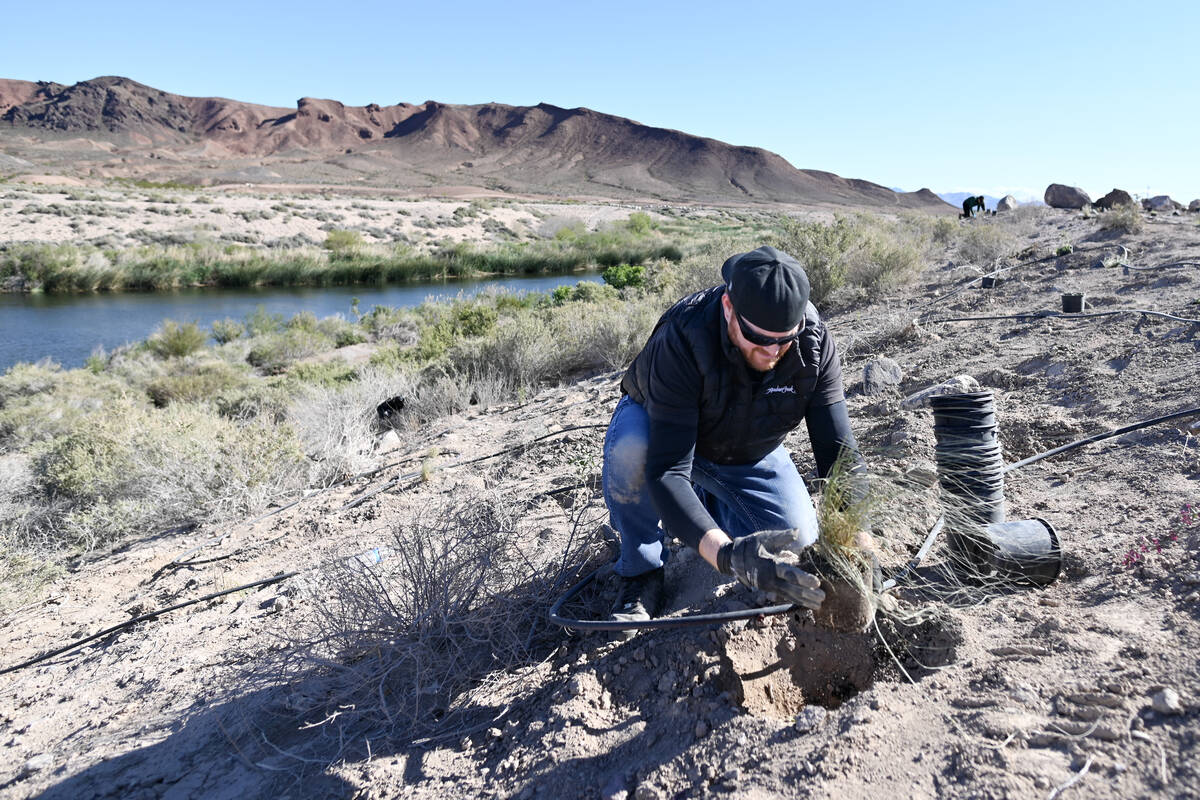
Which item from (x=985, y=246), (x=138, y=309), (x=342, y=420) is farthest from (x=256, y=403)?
(x=138, y=309)

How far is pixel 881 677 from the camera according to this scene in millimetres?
1982

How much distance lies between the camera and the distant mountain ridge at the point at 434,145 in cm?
7725

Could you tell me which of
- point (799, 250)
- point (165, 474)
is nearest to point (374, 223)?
point (799, 250)

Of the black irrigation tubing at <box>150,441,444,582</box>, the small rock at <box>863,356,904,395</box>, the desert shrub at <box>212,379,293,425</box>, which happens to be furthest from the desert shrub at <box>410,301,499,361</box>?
the small rock at <box>863,356,904,395</box>

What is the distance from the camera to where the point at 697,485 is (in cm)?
256

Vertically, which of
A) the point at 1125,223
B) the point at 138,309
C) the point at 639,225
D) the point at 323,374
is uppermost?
the point at 639,225

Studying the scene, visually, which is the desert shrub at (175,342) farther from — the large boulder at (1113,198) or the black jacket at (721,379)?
the large boulder at (1113,198)

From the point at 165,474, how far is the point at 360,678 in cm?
336

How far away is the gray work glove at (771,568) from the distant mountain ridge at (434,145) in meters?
70.2

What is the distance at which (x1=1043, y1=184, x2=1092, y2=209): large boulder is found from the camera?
25.2m

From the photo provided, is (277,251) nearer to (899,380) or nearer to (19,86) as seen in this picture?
(899,380)

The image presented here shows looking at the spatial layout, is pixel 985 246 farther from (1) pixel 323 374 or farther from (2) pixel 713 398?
(2) pixel 713 398

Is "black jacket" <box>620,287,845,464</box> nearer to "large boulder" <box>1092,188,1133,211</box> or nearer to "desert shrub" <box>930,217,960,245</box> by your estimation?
"desert shrub" <box>930,217,960,245</box>

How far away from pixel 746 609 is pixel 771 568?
2.09 ft
